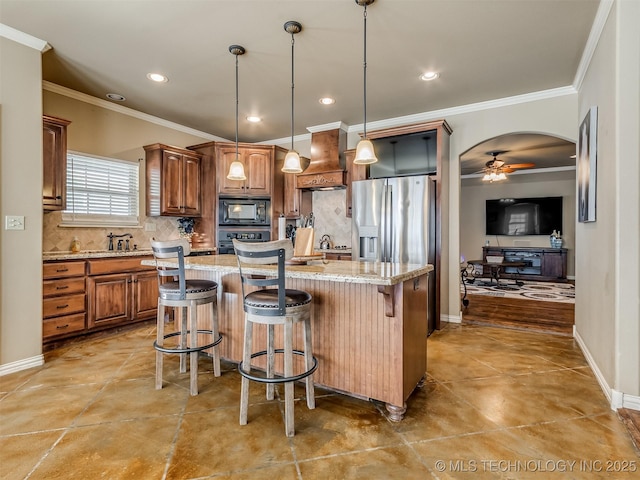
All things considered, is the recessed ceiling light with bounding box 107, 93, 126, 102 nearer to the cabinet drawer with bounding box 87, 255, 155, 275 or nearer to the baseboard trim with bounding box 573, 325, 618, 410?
the cabinet drawer with bounding box 87, 255, 155, 275

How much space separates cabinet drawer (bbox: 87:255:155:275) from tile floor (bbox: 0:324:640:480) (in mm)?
1099

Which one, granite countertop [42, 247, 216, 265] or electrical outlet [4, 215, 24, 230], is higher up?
electrical outlet [4, 215, 24, 230]

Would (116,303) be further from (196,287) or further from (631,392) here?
(631,392)

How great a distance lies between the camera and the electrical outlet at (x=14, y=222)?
9.12ft

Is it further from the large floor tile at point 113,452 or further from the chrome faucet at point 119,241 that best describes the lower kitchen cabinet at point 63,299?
the large floor tile at point 113,452

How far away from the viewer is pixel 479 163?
311 inches

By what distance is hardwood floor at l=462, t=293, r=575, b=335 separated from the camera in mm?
4258

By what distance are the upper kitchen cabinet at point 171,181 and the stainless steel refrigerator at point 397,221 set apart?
8.23 ft

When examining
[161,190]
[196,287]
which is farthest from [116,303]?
[196,287]

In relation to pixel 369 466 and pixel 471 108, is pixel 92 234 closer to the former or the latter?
pixel 369 466

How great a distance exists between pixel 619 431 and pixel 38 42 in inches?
Answer: 202

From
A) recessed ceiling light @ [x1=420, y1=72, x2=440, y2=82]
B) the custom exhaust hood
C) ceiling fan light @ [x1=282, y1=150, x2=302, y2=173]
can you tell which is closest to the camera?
ceiling fan light @ [x1=282, y1=150, x2=302, y2=173]

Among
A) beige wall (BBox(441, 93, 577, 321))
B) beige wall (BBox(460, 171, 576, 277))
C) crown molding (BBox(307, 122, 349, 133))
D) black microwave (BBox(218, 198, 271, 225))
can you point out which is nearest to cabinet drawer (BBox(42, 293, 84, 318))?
black microwave (BBox(218, 198, 271, 225))

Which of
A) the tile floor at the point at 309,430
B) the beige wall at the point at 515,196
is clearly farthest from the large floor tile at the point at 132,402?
the beige wall at the point at 515,196
